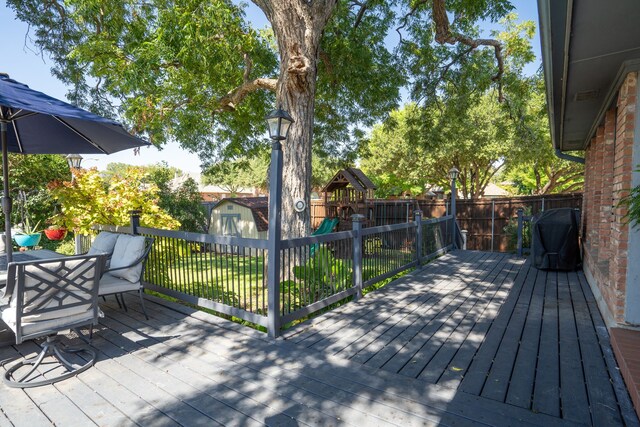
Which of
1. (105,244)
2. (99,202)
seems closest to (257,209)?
(99,202)

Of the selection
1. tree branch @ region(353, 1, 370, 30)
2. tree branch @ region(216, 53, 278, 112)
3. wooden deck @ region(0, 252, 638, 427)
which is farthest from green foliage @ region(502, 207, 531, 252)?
tree branch @ region(216, 53, 278, 112)

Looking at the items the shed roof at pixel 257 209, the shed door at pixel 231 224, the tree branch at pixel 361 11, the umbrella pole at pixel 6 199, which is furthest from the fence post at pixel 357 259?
the shed door at pixel 231 224

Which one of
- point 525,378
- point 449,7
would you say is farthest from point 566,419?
point 449,7

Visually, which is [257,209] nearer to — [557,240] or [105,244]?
[105,244]

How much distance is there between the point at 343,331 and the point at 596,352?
87.7 inches

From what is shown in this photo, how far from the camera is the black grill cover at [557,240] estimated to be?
6238mm

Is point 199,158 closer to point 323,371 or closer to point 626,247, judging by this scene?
point 323,371

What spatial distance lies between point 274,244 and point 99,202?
393 centimetres

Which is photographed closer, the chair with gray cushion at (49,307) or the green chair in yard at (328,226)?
the chair with gray cushion at (49,307)

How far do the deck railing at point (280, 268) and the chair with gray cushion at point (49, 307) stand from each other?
4.00 feet

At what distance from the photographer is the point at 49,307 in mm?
2680

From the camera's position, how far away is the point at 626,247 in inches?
127

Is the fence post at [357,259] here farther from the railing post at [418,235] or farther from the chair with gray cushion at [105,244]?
the chair with gray cushion at [105,244]

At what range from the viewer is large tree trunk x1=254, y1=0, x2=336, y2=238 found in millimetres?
5547
